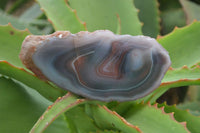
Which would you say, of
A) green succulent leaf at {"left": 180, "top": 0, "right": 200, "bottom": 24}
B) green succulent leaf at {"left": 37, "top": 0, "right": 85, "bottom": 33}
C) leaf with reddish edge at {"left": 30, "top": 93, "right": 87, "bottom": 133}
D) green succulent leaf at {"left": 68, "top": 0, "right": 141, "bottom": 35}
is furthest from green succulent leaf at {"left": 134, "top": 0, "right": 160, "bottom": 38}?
leaf with reddish edge at {"left": 30, "top": 93, "right": 87, "bottom": 133}

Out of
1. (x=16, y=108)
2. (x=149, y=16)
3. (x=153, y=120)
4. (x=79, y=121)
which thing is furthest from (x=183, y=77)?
(x=149, y=16)

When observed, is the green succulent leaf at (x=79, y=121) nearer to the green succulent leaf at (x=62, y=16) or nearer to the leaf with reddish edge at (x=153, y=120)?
the leaf with reddish edge at (x=153, y=120)

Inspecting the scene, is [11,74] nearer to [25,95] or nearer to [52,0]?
[25,95]

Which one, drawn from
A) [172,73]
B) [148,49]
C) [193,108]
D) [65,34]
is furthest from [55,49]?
[193,108]

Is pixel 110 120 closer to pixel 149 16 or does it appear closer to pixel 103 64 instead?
pixel 103 64

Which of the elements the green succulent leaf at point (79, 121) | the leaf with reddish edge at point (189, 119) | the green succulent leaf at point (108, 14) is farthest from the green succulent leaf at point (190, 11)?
the green succulent leaf at point (79, 121)

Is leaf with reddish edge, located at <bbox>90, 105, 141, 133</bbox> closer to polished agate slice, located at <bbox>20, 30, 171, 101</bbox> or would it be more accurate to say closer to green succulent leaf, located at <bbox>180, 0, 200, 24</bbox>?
polished agate slice, located at <bbox>20, 30, 171, 101</bbox>
